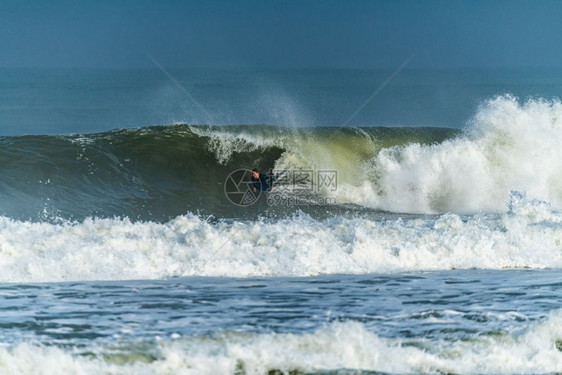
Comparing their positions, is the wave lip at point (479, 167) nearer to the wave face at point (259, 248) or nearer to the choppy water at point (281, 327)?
the wave face at point (259, 248)

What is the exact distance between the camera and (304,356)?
5.93 m

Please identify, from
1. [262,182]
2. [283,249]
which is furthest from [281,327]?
[262,182]

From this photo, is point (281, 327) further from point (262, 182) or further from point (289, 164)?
point (289, 164)

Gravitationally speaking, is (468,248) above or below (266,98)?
below

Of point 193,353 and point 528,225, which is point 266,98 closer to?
point 528,225

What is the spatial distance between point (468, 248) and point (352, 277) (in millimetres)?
2643

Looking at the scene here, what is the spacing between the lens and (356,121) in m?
35.0

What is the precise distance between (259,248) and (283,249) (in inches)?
14.5

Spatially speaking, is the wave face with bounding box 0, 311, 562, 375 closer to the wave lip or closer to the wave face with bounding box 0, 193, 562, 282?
the wave face with bounding box 0, 193, 562, 282

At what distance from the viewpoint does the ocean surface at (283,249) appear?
6.11 m

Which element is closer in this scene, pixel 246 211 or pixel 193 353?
pixel 193 353

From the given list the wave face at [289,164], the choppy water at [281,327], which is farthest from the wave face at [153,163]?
the choppy water at [281,327]

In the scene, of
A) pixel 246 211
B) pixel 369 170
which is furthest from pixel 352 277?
pixel 369 170

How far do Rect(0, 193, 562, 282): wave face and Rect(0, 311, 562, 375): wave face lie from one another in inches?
138
